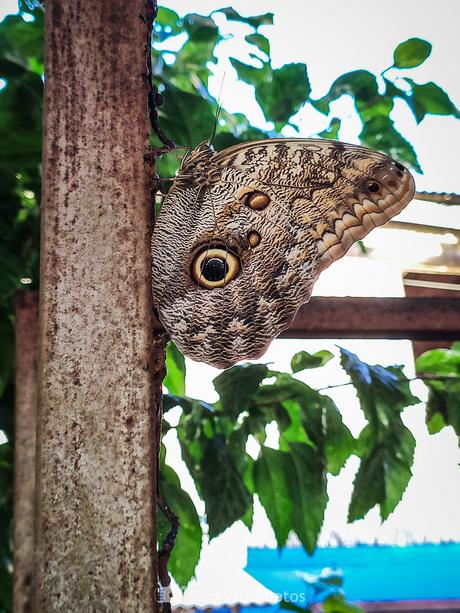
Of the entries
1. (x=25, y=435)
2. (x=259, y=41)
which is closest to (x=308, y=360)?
(x=25, y=435)

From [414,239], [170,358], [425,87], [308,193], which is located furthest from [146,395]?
[414,239]

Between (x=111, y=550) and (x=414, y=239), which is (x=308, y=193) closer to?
(x=111, y=550)

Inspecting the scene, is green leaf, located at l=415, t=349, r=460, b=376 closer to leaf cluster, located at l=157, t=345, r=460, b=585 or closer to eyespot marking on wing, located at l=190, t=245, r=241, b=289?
leaf cluster, located at l=157, t=345, r=460, b=585

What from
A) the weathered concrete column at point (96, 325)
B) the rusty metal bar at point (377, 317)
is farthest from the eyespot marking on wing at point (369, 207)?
the rusty metal bar at point (377, 317)

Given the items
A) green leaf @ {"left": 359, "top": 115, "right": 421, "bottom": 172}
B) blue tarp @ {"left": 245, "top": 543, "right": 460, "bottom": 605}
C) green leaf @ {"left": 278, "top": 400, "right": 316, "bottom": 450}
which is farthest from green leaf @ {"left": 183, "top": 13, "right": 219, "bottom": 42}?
blue tarp @ {"left": 245, "top": 543, "right": 460, "bottom": 605}

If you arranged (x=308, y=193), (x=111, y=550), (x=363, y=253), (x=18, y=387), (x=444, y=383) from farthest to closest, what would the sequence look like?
1. (x=363, y=253)
2. (x=444, y=383)
3. (x=18, y=387)
4. (x=308, y=193)
5. (x=111, y=550)
